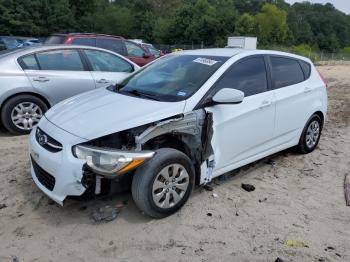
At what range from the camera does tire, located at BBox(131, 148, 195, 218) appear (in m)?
3.58

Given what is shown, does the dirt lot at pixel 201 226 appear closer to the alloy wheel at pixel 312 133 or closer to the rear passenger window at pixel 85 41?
the alloy wheel at pixel 312 133

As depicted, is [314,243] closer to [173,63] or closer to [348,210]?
[348,210]

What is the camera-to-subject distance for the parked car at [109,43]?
10.5m

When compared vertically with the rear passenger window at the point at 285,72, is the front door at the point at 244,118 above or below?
below

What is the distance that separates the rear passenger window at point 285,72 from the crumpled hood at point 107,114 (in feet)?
5.63

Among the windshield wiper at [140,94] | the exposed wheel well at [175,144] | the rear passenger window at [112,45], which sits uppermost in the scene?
the rear passenger window at [112,45]

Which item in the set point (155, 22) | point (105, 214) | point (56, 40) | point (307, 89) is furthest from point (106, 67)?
point (155, 22)

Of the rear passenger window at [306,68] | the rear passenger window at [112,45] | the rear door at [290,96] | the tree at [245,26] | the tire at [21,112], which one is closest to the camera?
the rear door at [290,96]

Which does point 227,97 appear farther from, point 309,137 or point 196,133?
point 309,137

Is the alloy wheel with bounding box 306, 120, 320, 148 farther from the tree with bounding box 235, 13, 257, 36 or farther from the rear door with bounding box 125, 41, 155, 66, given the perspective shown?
the tree with bounding box 235, 13, 257, 36

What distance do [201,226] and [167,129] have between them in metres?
1.00

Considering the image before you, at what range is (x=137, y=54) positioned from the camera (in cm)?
1150

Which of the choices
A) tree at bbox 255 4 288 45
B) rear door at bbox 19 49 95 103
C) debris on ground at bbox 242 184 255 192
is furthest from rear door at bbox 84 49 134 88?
tree at bbox 255 4 288 45

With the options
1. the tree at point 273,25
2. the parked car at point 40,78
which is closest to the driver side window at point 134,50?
the parked car at point 40,78
